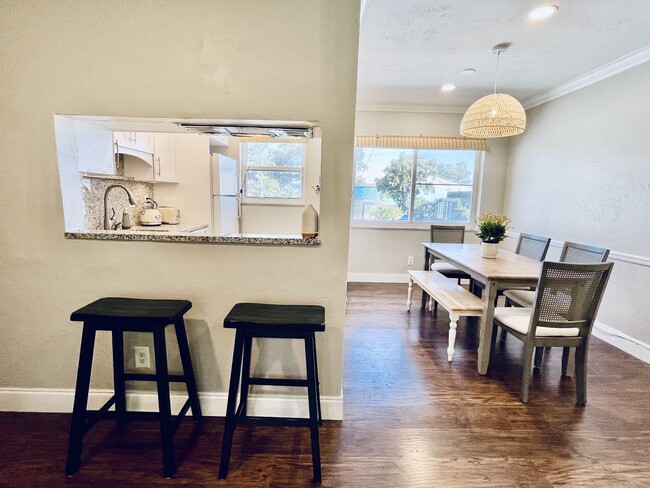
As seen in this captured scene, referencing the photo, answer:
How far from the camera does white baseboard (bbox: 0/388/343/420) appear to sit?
177cm

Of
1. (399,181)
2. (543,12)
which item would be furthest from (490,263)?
(399,181)

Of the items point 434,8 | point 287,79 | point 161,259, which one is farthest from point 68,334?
point 434,8

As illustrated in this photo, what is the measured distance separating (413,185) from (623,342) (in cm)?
285

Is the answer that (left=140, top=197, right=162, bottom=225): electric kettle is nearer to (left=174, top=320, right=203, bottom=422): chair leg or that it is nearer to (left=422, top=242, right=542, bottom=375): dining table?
(left=174, top=320, right=203, bottom=422): chair leg

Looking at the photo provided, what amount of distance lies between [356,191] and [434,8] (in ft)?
8.76

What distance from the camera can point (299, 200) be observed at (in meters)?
4.59

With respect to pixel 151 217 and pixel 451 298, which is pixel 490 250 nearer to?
pixel 451 298

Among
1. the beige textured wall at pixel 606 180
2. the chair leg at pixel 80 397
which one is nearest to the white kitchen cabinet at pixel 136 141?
the chair leg at pixel 80 397

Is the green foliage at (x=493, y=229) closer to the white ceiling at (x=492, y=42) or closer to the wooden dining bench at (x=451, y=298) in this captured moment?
the wooden dining bench at (x=451, y=298)

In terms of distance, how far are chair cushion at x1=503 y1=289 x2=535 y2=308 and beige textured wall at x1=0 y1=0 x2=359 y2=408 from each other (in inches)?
73.9

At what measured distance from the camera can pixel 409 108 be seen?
4.50m

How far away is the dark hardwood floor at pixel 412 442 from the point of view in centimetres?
144

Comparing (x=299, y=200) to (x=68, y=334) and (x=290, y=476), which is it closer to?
(x=68, y=334)

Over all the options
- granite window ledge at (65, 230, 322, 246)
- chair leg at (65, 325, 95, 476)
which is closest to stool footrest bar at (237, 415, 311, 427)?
chair leg at (65, 325, 95, 476)
